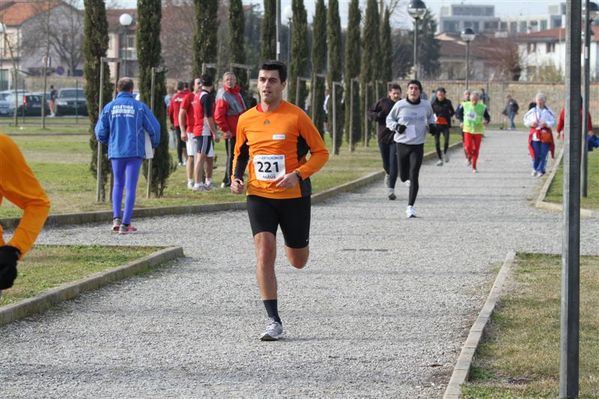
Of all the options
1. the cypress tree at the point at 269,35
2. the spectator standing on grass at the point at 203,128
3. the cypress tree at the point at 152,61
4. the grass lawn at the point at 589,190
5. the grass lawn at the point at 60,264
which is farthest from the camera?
the cypress tree at the point at 269,35

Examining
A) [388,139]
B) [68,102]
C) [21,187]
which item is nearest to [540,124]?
[388,139]

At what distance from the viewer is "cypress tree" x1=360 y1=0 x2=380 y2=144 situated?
1796 inches

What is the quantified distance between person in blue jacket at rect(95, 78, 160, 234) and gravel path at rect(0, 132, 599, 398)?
1.45 ft

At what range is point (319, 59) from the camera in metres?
42.9

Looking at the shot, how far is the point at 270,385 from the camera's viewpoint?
8055 mm

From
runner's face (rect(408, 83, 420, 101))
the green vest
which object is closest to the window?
the green vest

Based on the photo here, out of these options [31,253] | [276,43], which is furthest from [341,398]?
[276,43]

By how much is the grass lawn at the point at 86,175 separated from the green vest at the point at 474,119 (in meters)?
2.16

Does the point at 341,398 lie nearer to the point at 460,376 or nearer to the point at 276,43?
the point at 460,376

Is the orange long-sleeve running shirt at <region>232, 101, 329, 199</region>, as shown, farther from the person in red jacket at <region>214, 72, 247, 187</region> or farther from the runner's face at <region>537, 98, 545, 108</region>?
the runner's face at <region>537, 98, 545, 108</region>

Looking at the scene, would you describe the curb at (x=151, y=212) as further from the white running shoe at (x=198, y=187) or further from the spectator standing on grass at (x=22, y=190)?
the spectator standing on grass at (x=22, y=190)

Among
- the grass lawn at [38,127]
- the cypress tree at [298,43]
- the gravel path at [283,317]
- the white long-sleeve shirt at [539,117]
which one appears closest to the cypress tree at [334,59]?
the cypress tree at [298,43]

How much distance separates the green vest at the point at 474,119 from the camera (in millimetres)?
30703

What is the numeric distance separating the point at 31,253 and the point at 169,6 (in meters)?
75.7
